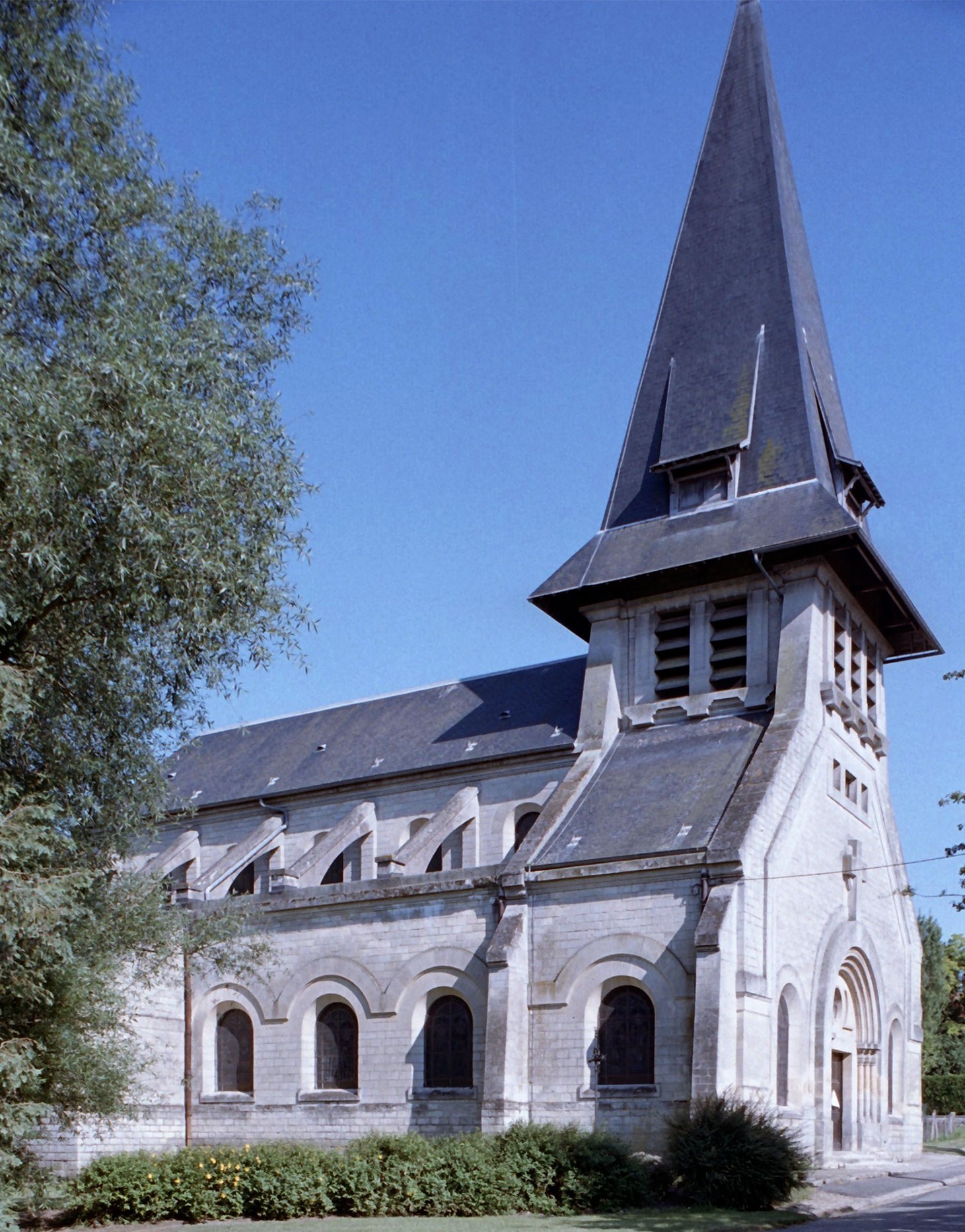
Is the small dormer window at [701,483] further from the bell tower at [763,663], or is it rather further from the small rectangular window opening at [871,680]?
the small rectangular window opening at [871,680]

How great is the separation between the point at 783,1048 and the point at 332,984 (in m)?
8.98

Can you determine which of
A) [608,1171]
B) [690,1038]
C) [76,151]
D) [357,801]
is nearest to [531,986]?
[690,1038]

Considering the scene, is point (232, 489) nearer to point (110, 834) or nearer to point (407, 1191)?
point (110, 834)

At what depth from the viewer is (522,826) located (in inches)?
1122

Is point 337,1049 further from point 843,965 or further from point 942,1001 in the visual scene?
point 942,1001

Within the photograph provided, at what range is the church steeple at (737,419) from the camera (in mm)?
26375

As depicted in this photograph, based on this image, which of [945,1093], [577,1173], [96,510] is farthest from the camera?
[945,1093]

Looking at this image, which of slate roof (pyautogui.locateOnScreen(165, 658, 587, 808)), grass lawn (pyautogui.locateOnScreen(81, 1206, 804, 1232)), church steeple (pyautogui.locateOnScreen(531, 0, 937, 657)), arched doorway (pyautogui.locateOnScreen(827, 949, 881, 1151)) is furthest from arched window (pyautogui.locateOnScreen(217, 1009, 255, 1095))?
arched doorway (pyautogui.locateOnScreen(827, 949, 881, 1151))

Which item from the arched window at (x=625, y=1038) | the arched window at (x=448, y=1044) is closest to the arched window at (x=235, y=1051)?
the arched window at (x=448, y=1044)

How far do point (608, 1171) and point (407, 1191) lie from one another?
287 centimetres

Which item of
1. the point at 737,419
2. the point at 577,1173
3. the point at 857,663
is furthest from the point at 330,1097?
the point at 737,419

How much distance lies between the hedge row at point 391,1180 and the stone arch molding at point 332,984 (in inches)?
227

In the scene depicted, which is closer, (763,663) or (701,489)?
(763,663)

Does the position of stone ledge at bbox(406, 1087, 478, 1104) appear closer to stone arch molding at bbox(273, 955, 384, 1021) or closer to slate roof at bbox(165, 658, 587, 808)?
stone arch molding at bbox(273, 955, 384, 1021)
